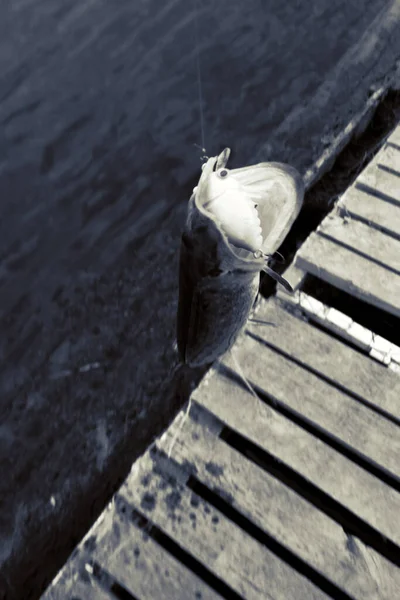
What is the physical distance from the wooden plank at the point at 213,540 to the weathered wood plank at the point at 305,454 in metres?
0.49

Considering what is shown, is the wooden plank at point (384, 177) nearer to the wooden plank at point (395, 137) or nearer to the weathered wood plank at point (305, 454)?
the wooden plank at point (395, 137)

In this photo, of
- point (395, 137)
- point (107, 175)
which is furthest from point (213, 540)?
point (107, 175)

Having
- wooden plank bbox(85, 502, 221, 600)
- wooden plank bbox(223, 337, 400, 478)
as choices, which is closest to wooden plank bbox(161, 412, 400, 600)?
wooden plank bbox(223, 337, 400, 478)

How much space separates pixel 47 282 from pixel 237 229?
362 cm

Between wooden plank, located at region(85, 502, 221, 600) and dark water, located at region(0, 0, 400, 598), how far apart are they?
3.14ft

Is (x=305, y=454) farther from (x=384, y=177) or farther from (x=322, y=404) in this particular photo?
(x=384, y=177)

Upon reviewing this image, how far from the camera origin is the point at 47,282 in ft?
18.2

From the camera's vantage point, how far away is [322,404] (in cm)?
339

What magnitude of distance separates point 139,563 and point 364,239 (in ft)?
8.91

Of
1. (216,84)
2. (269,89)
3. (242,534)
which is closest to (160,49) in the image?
(216,84)

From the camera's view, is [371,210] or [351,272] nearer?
[351,272]

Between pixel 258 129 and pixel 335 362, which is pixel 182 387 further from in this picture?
pixel 258 129

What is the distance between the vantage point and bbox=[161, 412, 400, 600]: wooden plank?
2852mm

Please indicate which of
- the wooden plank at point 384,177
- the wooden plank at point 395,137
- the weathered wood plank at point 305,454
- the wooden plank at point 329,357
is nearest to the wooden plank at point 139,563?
the weathered wood plank at point 305,454
